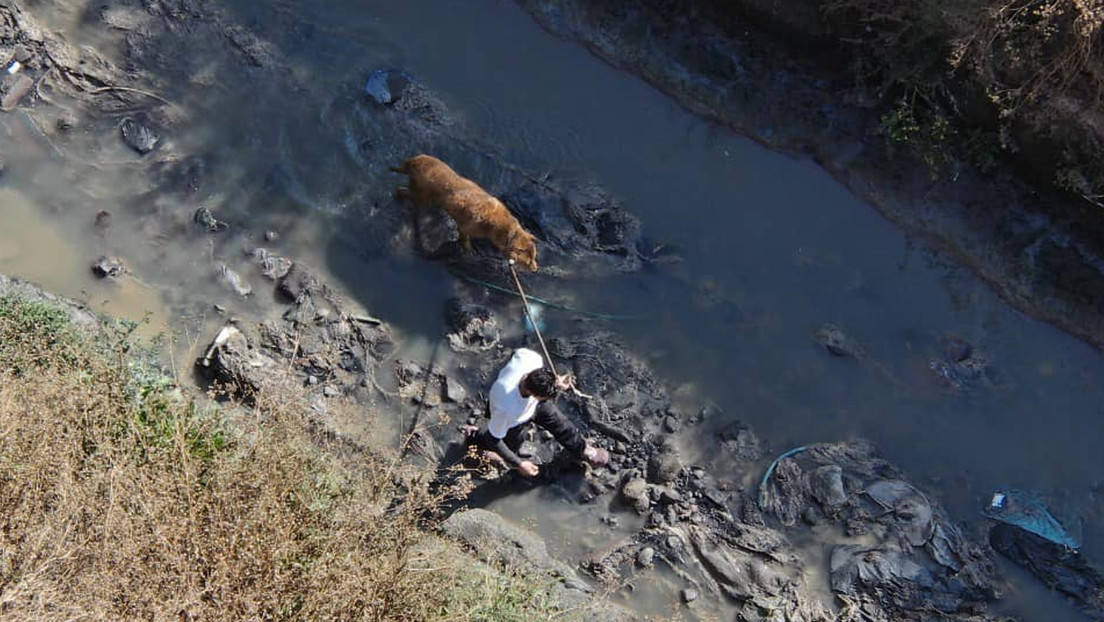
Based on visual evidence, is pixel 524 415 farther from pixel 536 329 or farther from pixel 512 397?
pixel 536 329

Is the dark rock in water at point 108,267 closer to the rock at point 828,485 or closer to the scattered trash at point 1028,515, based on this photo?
the rock at point 828,485

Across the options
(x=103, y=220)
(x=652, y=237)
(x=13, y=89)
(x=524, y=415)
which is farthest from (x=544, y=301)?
(x=13, y=89)

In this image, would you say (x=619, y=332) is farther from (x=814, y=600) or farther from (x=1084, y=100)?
(x=1084, y=100)

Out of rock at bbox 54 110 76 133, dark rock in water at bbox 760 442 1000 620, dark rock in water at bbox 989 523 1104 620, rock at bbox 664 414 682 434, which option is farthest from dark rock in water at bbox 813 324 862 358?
rock at bbox 54 110 76 133

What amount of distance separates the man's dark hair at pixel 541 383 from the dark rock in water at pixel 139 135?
179 inches

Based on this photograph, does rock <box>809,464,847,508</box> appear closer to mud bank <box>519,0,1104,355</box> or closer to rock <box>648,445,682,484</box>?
rock <box>648,445,682,484</box>

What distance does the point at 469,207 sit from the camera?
279 inches

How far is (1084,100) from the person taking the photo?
7.02 m

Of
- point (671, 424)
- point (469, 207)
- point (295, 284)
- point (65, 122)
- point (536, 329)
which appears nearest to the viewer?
point (469, 207)

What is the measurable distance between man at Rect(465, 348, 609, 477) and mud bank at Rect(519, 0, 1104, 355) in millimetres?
3551

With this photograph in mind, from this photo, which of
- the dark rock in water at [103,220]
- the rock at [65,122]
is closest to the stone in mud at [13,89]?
the rock at [65,122]

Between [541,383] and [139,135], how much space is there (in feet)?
15.7

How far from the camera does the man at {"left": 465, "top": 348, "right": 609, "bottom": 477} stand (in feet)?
19.8

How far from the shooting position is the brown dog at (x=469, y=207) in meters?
7.11
